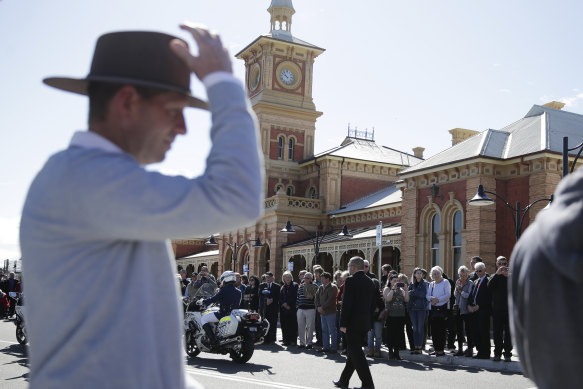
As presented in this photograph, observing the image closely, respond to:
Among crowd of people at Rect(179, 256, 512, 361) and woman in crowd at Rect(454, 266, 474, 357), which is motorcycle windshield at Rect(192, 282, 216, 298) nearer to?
crowd of people at Rect(179, 256, 512, 361)

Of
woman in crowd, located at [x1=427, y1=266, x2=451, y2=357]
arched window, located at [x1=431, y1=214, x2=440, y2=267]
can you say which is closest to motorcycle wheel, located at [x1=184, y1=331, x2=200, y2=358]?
woman in crowd, located at [x1=427, y1=266, x2=451, y2=357]

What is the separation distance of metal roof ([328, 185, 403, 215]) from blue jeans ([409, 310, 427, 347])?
20.7m

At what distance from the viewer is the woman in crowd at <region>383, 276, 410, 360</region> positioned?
46.8 ft

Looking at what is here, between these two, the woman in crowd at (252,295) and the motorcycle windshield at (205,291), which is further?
the woman in crowd at (252,295)

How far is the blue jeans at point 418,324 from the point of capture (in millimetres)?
14516

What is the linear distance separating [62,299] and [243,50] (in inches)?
2006

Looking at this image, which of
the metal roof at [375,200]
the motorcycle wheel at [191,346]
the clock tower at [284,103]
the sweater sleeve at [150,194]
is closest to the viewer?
the sweater sleeve at [150,194]

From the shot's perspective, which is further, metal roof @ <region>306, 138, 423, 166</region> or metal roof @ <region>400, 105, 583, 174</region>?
metal roof @ <region>306, 138, 423, 166</region>

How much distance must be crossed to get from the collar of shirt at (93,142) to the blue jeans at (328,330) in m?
14.3

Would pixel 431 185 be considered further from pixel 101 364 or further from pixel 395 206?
pixel 101 364

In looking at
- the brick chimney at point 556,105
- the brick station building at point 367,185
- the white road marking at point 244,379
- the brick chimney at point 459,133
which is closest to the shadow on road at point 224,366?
the white road marking at point 244,379

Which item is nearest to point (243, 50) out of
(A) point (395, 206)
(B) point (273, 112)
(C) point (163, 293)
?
A: (B) point (273, 112)

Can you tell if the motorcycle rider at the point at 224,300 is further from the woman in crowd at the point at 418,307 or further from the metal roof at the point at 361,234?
the metal roof at the point at 361,234

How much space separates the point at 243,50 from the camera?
51.0 metres
